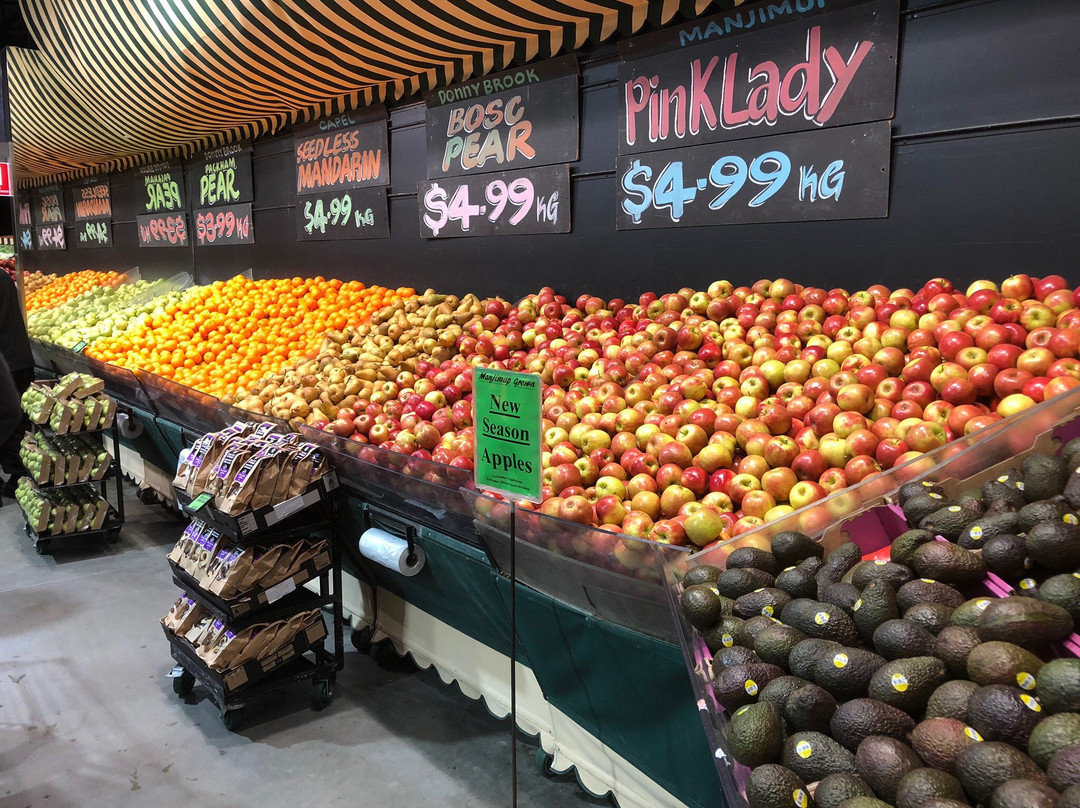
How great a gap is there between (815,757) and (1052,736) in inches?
11.6

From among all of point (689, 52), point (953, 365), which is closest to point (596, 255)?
point (689, 52)

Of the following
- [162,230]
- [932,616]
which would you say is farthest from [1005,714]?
[162,230]

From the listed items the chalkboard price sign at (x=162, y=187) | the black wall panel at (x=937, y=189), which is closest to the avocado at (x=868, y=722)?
the black wall panel at (x=937, y=189)

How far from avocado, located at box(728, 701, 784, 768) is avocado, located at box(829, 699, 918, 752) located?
0.28 feet

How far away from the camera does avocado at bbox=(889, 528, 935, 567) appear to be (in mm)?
1424

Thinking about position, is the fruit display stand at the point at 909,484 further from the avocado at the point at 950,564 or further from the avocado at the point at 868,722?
the avocado at the point at 868,722

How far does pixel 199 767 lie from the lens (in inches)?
110

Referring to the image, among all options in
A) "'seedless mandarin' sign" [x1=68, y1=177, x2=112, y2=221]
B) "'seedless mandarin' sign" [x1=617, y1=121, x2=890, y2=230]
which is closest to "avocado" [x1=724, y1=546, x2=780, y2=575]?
"'seedless mandarin' sign" [x1=617, y1=121, x2=890, y2=230]

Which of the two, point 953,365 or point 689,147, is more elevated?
point 689,147

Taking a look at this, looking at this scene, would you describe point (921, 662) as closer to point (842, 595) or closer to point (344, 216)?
point (842, 595)

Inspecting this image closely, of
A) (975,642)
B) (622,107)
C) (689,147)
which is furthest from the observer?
(622,107)

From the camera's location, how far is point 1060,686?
0.99 m

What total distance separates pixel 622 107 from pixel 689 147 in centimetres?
47

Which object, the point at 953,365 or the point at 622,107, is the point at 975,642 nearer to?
the point at 953,365
